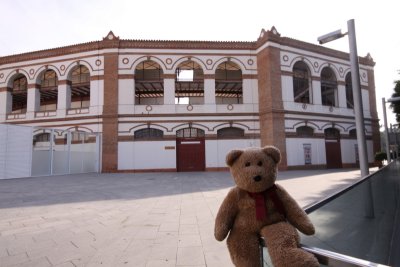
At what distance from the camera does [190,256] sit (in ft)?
12.2

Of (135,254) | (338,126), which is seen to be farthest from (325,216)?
(338,126)

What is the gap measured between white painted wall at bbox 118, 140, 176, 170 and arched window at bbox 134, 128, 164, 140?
408mm

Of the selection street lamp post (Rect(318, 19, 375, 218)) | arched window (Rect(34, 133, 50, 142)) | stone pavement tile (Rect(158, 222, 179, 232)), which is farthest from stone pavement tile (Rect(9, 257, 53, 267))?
arched window (Rect(34, 133, 50, 142))

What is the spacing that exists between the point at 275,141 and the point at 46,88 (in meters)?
18.9

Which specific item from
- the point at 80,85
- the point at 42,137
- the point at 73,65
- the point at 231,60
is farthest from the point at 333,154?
the point at 42,137

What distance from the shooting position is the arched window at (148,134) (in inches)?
778

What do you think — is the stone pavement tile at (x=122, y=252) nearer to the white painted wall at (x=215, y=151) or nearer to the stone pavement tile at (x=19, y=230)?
the stone pavement tile at (x=19, y=230)

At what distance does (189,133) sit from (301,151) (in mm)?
8720

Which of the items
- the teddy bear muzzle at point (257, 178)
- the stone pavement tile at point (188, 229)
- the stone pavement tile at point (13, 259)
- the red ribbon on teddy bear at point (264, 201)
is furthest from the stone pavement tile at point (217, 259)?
the stone pavement tile at point (13, 259)

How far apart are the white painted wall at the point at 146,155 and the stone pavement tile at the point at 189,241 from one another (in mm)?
15180

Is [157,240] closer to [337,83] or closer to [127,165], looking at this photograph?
[127,165]

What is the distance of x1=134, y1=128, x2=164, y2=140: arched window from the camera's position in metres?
19.8

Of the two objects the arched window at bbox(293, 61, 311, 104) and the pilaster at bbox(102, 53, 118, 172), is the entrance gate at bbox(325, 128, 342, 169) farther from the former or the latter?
the pilaster at bbox(102, 53, 118, 172)

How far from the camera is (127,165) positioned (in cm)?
1931
